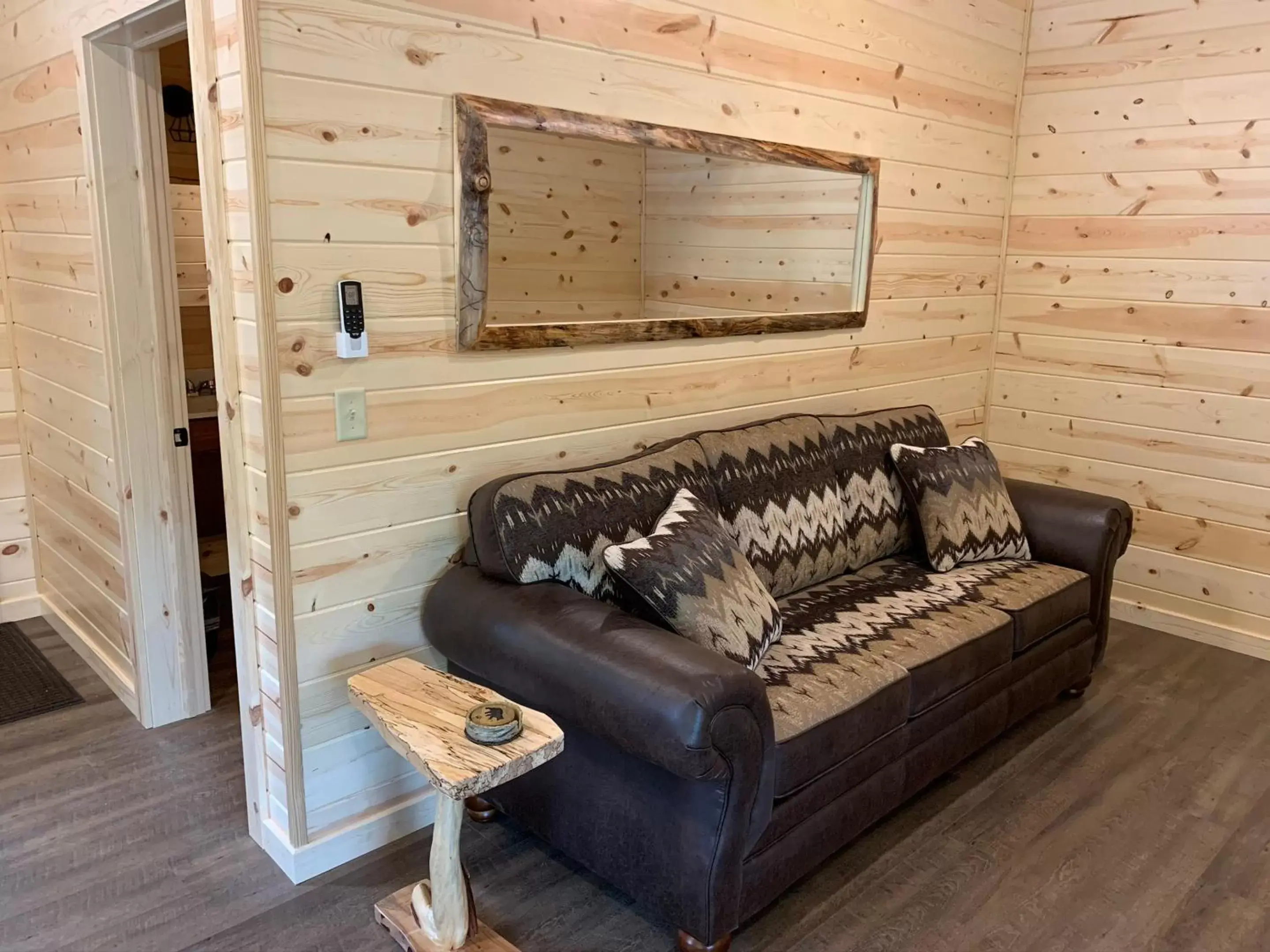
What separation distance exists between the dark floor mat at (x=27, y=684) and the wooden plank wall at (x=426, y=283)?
54.3 inches

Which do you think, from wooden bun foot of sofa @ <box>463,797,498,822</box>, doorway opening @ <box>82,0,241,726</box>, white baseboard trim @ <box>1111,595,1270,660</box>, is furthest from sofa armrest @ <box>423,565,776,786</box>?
white baseboard trim @ <box>1111,595,1270,660</box>

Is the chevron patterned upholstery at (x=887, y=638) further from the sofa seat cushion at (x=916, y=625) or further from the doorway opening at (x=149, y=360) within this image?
the doorway opening at (x=149, y=360)

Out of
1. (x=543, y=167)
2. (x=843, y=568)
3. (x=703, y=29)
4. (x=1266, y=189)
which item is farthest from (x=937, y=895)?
(x=1266, y=189)

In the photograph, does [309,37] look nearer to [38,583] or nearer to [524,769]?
[524,769]

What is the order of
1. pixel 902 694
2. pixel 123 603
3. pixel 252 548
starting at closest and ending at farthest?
pixel 252 548 < pixel 902 694 < pixel 123 603

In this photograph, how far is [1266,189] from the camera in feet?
11.3

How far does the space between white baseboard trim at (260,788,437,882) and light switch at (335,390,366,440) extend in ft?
2.91

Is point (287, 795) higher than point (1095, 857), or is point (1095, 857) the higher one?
point (287, 795)

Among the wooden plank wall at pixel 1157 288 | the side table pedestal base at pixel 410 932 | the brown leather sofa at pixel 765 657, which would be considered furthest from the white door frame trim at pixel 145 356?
the wooden plank wall at pixel 1157 288

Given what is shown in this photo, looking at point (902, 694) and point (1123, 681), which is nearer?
point (902, 694)

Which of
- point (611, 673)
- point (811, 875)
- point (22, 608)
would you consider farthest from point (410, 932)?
point (22, 608)

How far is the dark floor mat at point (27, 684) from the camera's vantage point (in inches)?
120

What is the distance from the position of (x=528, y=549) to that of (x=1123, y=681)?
2.38 meters

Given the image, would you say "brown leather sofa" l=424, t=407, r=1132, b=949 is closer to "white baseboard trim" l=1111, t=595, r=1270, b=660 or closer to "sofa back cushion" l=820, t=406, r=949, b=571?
"sofa back cushion" l=820, t=406, r=949, b=571
